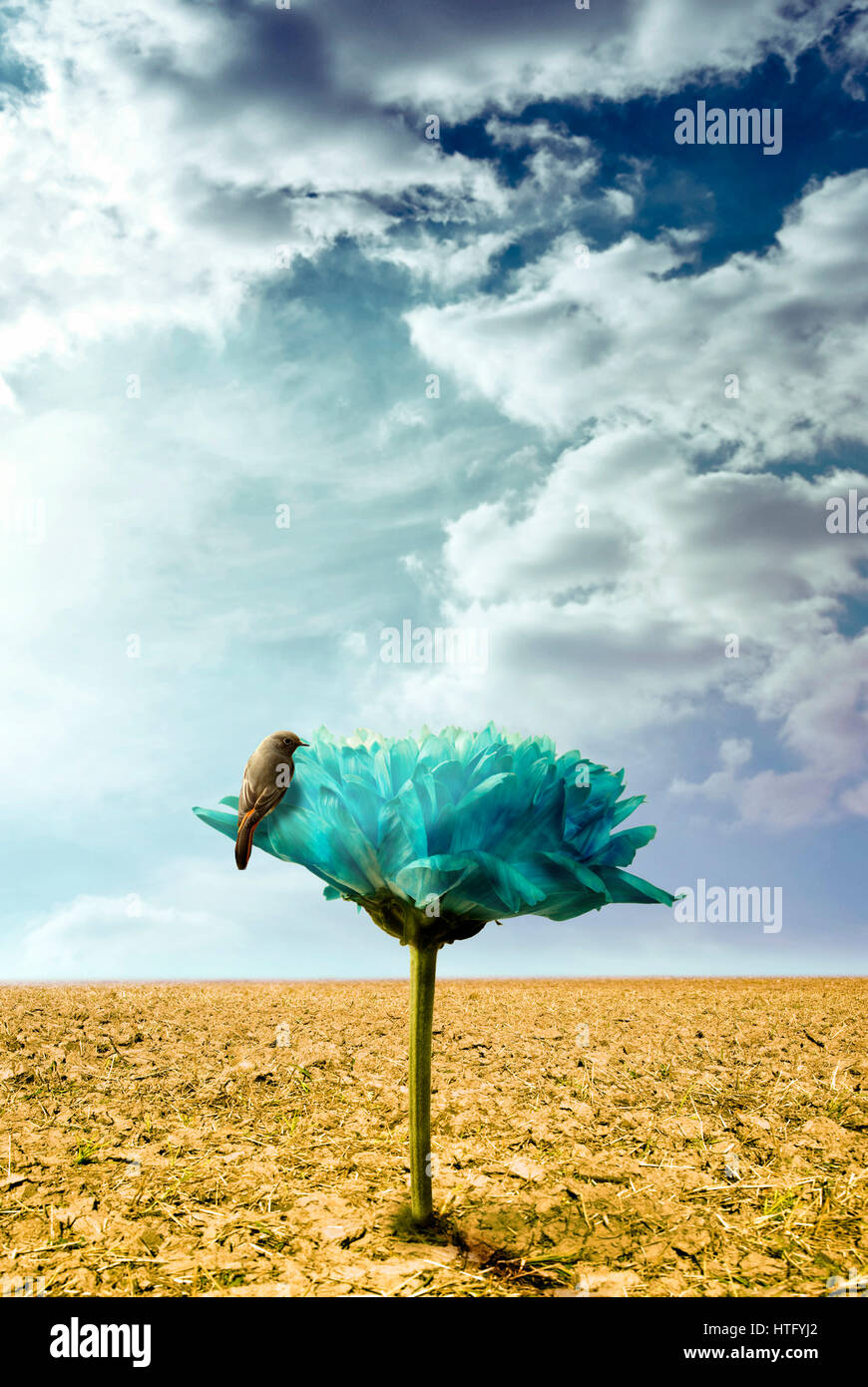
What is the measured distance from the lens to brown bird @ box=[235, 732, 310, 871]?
2.90m

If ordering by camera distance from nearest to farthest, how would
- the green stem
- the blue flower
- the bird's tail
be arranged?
the blue flower → the bird's tail → the green stem

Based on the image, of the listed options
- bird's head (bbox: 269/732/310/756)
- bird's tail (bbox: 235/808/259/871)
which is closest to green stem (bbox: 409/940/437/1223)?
bird's tail (bbox: 235/808/259/871)

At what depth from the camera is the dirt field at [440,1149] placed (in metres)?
3.29

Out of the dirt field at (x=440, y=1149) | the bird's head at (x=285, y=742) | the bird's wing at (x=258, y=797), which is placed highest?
the bird's head at (x=285, y=742)

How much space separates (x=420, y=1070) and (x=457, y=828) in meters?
1.09

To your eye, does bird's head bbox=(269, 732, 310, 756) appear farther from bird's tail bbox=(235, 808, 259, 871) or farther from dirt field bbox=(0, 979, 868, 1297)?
dirt field bbox=(0, 979, 868, 1297)

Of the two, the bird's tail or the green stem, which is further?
the green stem

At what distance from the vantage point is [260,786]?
9.51 feet

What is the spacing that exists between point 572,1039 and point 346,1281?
3.60 metres

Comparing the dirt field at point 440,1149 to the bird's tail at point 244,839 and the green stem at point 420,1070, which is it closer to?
the green stem at point 420,1070

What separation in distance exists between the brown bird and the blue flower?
0.06 m

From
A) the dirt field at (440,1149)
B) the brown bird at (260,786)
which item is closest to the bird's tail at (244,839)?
the brown bird at (260,786)

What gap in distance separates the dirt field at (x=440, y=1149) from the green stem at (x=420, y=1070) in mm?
164

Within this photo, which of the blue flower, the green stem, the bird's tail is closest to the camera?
the blue flower
